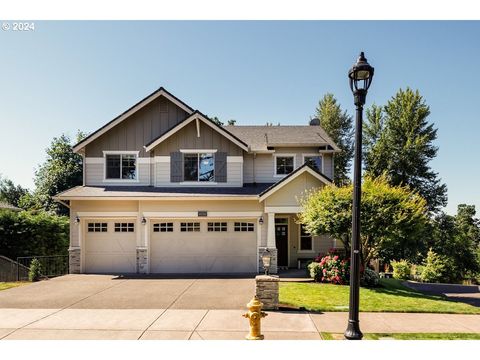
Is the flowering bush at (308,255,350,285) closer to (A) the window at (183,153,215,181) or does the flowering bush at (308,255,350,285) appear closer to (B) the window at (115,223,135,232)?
(A) the window at (183,153,215,181)

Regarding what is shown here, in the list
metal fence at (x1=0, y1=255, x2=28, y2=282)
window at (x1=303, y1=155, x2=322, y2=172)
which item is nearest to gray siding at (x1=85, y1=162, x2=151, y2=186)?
metal fence at (x1=0, y1=255, x2=28, y2=282)

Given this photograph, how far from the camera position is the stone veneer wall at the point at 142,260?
54.4 feet

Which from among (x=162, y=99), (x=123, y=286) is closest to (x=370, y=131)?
(x=162, y=99)

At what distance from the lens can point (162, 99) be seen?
18.9 m

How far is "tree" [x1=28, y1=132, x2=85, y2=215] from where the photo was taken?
117 feet

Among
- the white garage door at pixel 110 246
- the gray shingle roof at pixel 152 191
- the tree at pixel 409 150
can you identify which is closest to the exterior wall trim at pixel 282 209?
the gray shingle roof at pixel 152 191

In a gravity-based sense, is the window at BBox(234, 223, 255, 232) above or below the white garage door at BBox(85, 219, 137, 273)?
above

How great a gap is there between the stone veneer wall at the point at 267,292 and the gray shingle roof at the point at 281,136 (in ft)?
34.3

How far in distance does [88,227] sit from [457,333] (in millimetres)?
15257

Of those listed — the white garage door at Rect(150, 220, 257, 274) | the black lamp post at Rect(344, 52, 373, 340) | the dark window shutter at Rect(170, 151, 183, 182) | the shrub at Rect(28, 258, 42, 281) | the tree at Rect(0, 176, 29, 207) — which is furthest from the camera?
the tree at Rect(0, 176, 29, 207)

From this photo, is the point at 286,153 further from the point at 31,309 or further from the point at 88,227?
the point at 31,309

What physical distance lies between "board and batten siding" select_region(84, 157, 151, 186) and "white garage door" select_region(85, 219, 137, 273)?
6.77ft

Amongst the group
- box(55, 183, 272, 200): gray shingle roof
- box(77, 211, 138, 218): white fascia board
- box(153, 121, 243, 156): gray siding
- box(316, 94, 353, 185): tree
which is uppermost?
box(316, 94, 353, 185): tree

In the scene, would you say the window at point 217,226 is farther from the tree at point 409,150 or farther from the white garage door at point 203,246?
the tree at point 409,150
